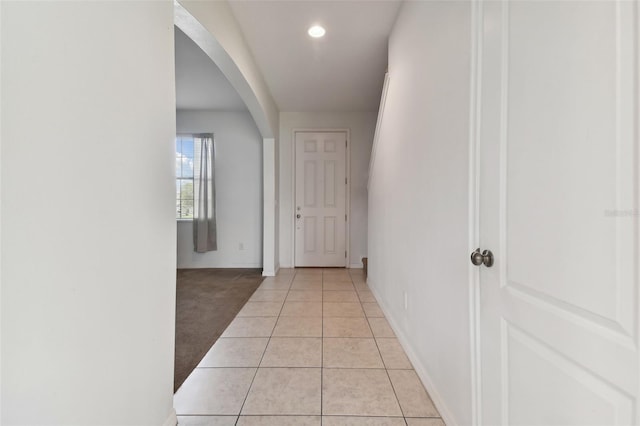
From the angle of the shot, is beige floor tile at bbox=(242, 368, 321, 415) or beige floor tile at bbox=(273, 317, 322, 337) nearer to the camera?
beige floor tile at bbox=(242, 368, 321, 415)

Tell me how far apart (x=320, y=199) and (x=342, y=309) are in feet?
7.29

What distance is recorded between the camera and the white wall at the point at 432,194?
3.68 feet

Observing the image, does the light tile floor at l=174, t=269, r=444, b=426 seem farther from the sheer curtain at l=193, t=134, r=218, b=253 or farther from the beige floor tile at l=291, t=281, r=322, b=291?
the sheer curtain at l=193, t=134, r=218, b=253

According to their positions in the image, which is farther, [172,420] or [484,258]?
[172,420]

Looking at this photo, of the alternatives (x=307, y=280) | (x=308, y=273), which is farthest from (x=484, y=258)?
(x=308, y=273)

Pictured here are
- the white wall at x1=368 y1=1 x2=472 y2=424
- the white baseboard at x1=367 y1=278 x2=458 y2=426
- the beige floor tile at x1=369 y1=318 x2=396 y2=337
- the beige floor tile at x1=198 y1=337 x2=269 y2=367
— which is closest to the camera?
the white wall at x1=368 y1=1 x2=472 y2=424

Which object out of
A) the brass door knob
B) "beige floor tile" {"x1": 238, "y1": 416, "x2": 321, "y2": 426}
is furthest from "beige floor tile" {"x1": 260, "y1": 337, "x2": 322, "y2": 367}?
the brass door knob

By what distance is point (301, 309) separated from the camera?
2.68m

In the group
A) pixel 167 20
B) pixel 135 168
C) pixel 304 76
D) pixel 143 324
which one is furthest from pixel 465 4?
pixel 304 76

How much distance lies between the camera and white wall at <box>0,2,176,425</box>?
23.8 inches

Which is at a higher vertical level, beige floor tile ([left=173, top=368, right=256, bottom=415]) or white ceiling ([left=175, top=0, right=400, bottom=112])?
white ceiling ([left=175, top=0, right=400, bottom=112])

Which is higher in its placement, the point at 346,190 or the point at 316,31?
the point at 316,31

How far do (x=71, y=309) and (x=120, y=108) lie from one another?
0.62 meters

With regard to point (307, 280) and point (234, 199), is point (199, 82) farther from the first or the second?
point (307, 280)
